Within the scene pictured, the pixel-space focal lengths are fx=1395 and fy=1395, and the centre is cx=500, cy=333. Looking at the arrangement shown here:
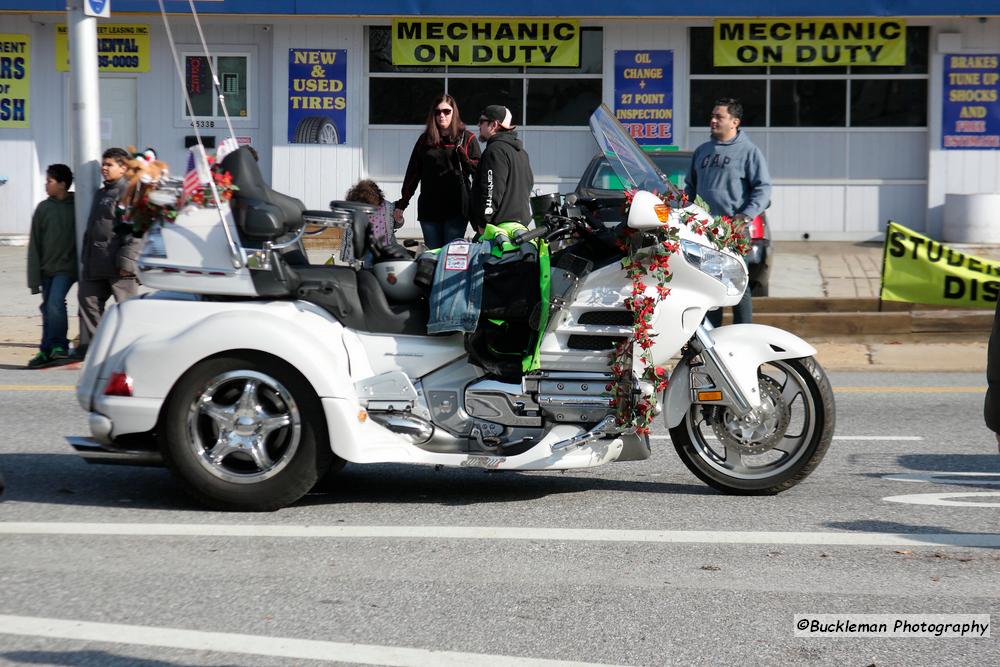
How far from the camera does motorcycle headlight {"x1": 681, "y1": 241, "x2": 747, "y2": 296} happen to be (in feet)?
20.8

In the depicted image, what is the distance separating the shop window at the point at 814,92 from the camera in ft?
66.7

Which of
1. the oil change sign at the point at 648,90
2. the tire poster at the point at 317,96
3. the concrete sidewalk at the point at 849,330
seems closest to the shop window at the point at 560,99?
the oil change sign at the point at 648,90

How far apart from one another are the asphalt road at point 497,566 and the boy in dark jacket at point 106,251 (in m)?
3.55

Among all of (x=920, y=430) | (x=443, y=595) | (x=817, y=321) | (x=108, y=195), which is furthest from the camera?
(x=817, y=321)

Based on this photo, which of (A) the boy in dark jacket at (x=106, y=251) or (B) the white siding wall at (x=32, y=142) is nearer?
(A) the boy in dark jacket at (x=106, y=251)

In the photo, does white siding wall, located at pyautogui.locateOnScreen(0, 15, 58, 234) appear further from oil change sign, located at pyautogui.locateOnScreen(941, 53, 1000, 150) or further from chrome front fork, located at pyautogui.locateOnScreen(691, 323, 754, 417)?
chrome front fork, located at pyautogui.locateOnScreen(691, 323, 754, 417)

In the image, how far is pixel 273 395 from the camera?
6.15 metres

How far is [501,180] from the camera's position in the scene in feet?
31.1

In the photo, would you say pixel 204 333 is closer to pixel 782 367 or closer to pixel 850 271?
pixel 782 367

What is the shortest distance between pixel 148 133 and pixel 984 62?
1219cm

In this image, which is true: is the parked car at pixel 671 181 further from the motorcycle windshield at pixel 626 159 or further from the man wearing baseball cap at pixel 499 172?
the man wearing baseball cap at pixel 499 172

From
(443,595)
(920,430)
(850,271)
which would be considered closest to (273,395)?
(443,595)

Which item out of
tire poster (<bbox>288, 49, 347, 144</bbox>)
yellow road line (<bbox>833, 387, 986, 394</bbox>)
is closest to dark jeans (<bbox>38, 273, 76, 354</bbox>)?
yellow road line (<bbox>833, 387, 986, 394</bbox>)

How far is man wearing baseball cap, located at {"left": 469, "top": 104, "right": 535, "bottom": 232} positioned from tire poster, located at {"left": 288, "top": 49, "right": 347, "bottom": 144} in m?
11.2
